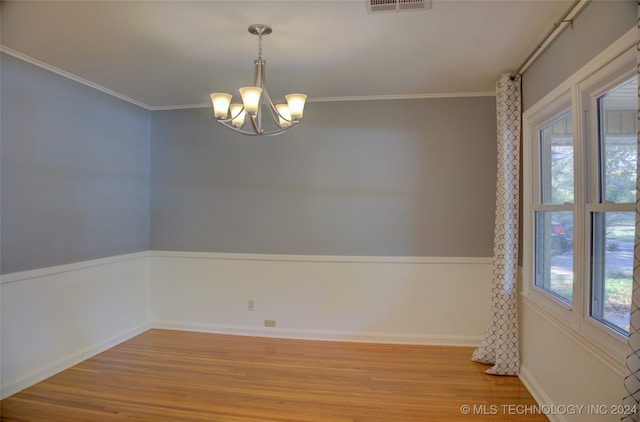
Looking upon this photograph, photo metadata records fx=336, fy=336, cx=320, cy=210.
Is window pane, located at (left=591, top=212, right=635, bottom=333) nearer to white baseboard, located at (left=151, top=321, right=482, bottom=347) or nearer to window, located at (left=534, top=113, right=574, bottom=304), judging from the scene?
window, located at (left=534, top=113, right=574, bottom=304)

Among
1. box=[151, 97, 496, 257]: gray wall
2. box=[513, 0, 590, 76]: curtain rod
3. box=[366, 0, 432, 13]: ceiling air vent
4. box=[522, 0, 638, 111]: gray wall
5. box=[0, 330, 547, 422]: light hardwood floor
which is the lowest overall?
box=[0, 330, 547, 422]: light hardwood floor

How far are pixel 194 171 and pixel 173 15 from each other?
6.46 feet

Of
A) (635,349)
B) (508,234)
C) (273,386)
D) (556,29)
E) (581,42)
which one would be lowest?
(273,386)

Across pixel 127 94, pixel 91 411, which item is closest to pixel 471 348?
A: pixel 91 411

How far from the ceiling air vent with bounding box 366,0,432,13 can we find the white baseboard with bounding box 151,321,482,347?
9.37 feet

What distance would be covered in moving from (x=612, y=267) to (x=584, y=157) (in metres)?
0.61

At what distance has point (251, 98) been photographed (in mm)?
1979

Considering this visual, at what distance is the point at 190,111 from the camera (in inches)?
149

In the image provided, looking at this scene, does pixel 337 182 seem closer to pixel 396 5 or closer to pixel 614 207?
pixel 396 5

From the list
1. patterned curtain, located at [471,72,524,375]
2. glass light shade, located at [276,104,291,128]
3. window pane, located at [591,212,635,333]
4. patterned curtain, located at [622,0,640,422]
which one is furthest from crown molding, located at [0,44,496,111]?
patterned curtain, located at [622,0,640,422]

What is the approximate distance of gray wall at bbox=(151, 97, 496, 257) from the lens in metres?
3.36

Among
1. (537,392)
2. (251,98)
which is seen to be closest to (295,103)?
(251,98)

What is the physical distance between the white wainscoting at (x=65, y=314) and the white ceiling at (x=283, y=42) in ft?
5.72

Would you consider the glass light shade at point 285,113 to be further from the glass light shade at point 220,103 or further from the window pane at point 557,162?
the window pane at point 557,162
